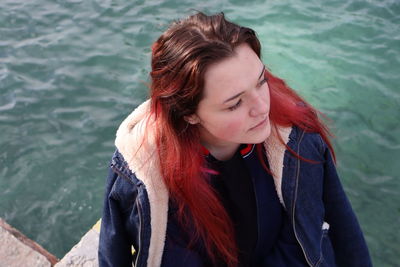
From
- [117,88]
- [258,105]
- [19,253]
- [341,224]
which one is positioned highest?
[258,105]

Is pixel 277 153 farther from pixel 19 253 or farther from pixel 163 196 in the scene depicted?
pixel 19 253

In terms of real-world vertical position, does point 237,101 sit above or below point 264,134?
above

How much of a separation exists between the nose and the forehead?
0.18 feet

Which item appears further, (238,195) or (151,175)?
(238,195)

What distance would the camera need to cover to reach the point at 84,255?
284cm

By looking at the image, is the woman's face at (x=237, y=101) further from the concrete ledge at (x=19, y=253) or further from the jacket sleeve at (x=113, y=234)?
the concrete ledge at (x=19, y=253)

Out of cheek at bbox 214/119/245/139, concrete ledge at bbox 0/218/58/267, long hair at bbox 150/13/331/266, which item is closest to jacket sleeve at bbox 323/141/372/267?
long hair at bbox 150/13/331/266

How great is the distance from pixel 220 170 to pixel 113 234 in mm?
538

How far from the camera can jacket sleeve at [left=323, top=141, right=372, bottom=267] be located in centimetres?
196

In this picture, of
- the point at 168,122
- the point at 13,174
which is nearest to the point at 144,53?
the point at 13,174

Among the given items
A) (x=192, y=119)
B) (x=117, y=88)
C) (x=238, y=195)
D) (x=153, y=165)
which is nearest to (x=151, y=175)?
(x=153, y=165)

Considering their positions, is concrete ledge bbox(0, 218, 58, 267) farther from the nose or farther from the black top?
the nose

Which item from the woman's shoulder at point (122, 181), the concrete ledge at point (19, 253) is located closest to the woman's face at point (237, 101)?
the woman's shoulder at point (122, 181)

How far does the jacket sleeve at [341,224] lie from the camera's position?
196 centimetres
